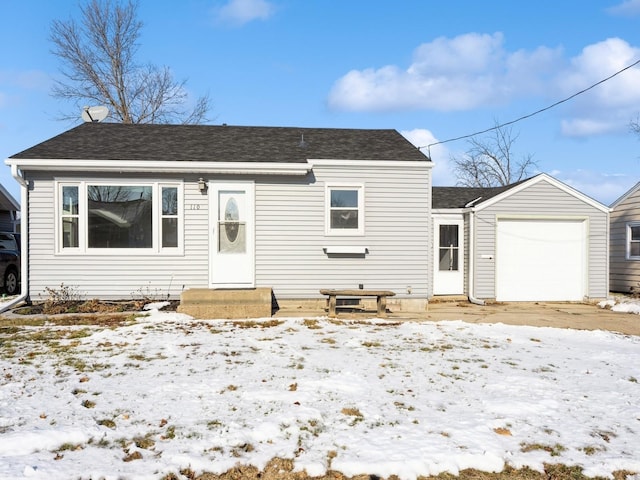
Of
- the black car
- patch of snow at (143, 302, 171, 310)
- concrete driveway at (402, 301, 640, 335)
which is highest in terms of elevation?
Answer: the black car

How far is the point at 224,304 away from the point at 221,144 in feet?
13.9

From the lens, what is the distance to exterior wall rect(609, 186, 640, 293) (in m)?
15.1

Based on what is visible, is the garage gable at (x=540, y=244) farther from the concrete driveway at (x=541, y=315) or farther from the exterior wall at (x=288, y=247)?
the exterior wall at (x=288, y=247)

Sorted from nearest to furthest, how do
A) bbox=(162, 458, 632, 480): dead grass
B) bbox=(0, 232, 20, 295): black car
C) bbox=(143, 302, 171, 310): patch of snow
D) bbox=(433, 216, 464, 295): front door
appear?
bbox=(162, 458, 632, 480): dead grass
bbox=(143, 302, 171, 310): patch of snow
bbox=(0, 232, 20, 295): black car
bbox=(433, 216, 464, 295): front door

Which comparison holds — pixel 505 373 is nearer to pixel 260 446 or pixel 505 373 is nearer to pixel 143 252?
pixel 260 446

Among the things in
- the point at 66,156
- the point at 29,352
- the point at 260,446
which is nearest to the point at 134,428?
the point at 260,446

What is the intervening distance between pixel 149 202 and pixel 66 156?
6.29ft

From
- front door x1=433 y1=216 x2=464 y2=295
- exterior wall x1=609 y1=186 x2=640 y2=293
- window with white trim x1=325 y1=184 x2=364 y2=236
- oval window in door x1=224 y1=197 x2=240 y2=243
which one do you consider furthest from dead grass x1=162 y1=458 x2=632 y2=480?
exterior wall x1=609 y1=186 x2=640 y2=293

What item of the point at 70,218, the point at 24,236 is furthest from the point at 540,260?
the point at 24,236

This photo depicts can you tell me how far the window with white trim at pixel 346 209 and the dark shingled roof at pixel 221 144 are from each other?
738 mm

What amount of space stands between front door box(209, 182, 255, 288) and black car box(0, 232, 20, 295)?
6.70m

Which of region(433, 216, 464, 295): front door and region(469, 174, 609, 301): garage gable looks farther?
region(433, 216, 464, 295): front door

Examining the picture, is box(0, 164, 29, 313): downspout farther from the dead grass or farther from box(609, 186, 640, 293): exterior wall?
box(609, 186, 640, 293): exterior wall

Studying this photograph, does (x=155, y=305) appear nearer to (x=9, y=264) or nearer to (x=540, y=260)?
(x=9, y=264)
